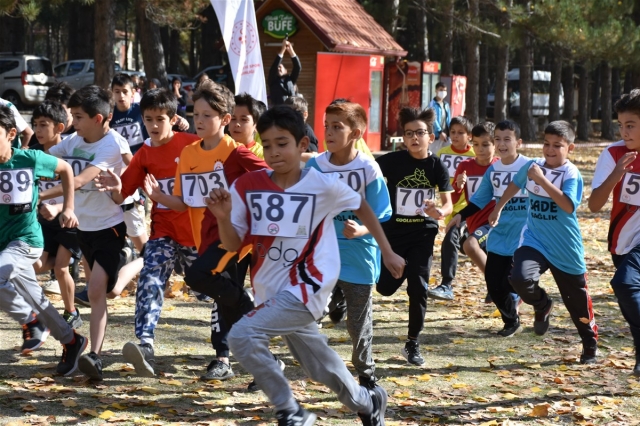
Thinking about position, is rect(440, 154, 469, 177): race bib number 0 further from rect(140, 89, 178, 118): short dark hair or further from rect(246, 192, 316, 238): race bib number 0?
rect(246, 192, 316, 238): race bib number 0

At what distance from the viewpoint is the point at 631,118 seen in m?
6.21

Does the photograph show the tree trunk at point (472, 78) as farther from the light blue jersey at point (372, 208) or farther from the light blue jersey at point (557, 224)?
the light blue jersey at point (372, 208)

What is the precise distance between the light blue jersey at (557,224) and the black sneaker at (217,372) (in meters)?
2.39

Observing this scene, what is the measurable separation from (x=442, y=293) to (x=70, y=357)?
4376 millimetres

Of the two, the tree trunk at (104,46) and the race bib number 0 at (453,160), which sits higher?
the tree trunk at (104,46)

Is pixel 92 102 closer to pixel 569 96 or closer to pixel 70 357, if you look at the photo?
pixel 70 357

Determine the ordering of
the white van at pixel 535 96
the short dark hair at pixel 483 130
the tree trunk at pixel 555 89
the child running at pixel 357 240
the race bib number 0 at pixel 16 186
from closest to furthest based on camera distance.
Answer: the child running at pixel 357 240
the race bib number 0 at pixel 16 186
the short dark hair at pixel 483 130
the tree trunk at pixel 555 89
the white van at pixel 535 96

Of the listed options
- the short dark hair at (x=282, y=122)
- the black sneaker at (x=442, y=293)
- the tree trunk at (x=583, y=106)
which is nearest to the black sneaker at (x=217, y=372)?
the short dark hair at (x=282, y=122)

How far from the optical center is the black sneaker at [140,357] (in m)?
6.00

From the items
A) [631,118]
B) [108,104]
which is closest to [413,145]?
[631,118]

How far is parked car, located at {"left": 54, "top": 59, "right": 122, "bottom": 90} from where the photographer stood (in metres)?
39.5

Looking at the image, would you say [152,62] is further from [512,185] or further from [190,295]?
[512,185]

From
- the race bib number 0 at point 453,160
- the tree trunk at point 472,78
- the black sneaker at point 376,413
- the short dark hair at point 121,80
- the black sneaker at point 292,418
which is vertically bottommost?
the black sneaker at point 376,413

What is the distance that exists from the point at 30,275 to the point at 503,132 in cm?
420
